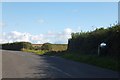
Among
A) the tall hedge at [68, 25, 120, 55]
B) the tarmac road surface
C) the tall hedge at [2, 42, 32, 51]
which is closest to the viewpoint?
the tarmac road surface

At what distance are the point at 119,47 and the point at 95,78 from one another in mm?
12057

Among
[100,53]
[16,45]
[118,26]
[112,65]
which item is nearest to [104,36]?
[100,53]

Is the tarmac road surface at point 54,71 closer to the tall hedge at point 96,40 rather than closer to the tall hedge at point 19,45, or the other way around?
the tall hedge at point 96,40

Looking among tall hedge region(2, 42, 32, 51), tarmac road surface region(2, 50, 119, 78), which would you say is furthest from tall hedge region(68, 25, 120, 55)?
tall hedge region(2, 42, 32, 51)

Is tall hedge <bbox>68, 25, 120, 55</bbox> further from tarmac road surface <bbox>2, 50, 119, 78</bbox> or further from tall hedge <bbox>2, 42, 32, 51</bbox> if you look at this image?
tall hedge <bbox>2, 42, 32, 51</bbox>

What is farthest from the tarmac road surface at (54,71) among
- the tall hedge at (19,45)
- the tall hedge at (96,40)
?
the tall hedge at (19,45)

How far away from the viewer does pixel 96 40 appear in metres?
37.5

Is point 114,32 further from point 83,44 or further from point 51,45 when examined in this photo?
point 51,45

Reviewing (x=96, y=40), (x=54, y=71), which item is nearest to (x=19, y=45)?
(x=96, y=40)

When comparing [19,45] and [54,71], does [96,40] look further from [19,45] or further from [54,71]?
[19,45]

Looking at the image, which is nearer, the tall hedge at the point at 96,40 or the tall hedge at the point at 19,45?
the tall hedge at the point at 96,40

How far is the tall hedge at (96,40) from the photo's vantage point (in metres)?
30.1

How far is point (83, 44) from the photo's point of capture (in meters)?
42.8

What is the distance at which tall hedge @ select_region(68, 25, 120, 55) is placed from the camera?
3009cm
